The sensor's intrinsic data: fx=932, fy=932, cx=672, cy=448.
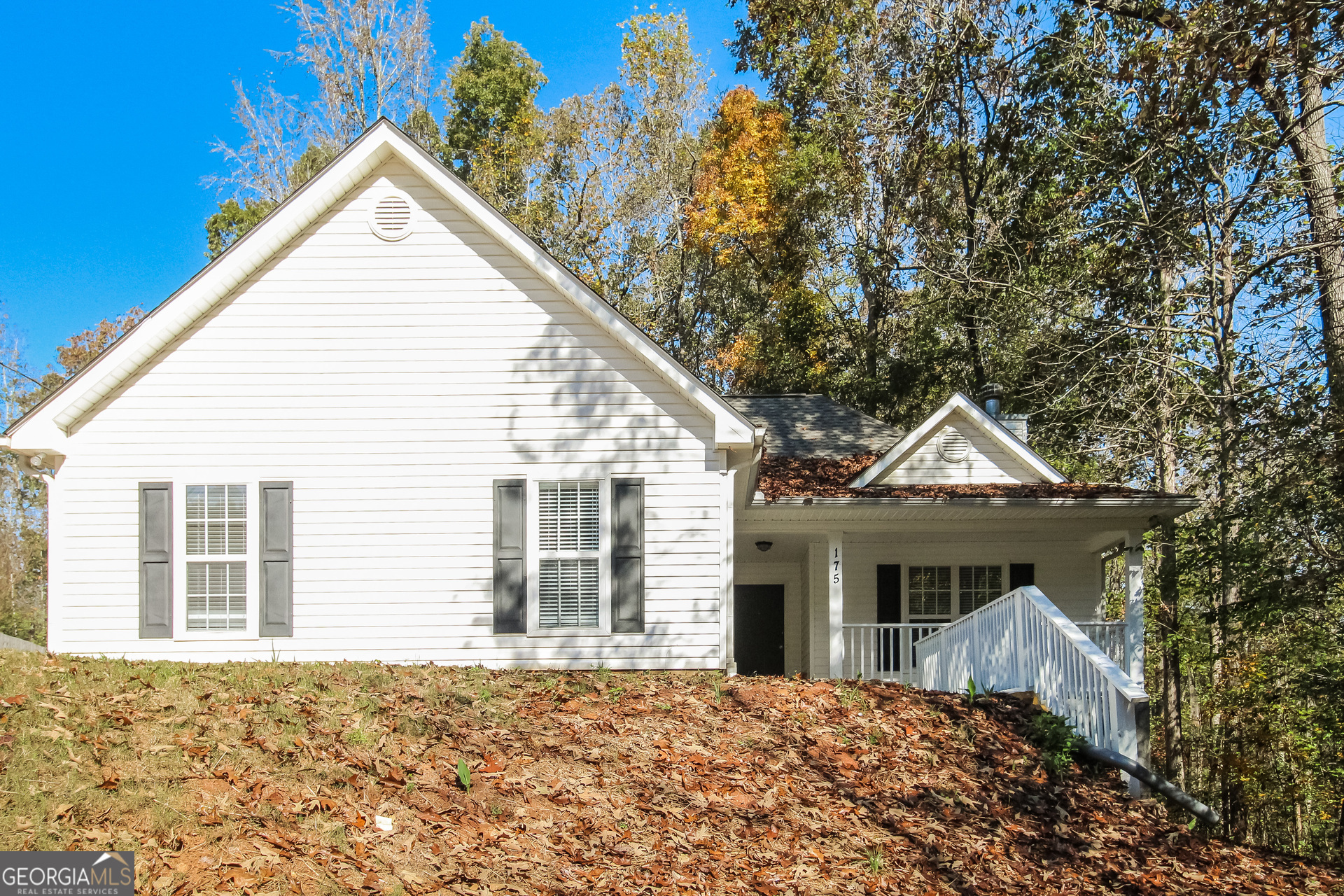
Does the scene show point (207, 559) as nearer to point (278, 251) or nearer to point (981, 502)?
point (278, 251)

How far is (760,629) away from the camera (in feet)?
50.2

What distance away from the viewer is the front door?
1520 centimetres

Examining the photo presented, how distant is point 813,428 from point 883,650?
5.61m

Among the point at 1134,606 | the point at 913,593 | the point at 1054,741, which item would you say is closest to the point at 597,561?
the point at 1054,741

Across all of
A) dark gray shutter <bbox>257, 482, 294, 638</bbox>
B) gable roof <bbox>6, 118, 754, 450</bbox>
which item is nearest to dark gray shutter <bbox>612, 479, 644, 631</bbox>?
gable roof <bbox>6, 118, 754, 450</bbox>

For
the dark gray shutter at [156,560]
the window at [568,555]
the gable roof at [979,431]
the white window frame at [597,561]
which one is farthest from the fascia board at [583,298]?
the dark gray shutter at [156,560]

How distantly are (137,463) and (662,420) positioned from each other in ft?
18.1

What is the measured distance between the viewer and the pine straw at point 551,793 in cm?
542

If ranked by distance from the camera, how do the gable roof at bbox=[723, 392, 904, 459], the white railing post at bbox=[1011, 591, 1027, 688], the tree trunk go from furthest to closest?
1. the gable roof at bbox=[723, 392, 904, 459]
2. the tree trunk
3. the white railing post at bbox=[1011, 591, 1027, 688]

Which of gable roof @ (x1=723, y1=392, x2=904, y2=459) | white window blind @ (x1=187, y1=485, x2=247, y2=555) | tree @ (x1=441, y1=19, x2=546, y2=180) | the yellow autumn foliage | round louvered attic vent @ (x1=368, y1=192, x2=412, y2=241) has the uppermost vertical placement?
tree @ (x1=441, y1=19, x2=546, y2=180)

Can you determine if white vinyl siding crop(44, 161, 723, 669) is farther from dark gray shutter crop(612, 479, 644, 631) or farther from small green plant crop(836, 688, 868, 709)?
small green plant crop(836, 688, 868, 709)

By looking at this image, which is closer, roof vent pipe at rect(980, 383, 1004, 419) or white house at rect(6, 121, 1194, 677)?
white house at rect(6, 121, 1194, 677)

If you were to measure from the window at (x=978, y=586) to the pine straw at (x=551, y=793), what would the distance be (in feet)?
17.2

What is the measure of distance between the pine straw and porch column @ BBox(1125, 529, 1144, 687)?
3.99 meters
